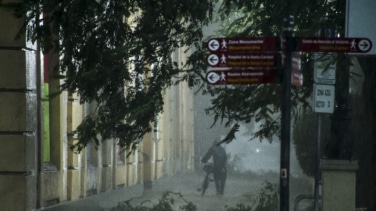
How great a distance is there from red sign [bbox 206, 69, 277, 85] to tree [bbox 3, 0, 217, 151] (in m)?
3.62

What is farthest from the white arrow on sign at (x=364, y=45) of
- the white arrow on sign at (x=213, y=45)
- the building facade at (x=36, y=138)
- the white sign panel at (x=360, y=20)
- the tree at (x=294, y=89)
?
the building facade at (x=36, y=138)

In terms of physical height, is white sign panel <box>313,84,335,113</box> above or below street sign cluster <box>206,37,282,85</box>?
below

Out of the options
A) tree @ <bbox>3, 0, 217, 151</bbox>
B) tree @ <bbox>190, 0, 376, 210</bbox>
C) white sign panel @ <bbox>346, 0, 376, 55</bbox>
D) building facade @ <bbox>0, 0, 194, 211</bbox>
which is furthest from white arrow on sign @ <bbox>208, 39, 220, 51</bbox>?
building facade @ <bbox>0, 0, 194, 211</bbox>

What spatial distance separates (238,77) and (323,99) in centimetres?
396

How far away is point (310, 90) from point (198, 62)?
170 centimetres

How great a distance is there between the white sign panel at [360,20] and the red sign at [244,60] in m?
1.95

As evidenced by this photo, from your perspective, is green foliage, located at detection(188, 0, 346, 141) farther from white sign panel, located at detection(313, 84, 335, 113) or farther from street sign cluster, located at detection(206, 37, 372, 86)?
street sign cluster, located at detection(206, 37, 372, 86)

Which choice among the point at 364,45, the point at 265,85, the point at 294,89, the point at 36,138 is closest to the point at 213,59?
the point at 364,45

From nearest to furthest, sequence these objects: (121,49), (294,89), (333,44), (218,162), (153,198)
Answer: (333,44) → (121,49) → (294,89) → (153,198) → (218,162)

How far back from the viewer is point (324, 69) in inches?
547

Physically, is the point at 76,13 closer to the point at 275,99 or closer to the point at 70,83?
the point at 70,83

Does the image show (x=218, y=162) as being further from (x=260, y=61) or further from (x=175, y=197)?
(x=260, y=61)

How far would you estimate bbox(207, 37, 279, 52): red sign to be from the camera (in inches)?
418

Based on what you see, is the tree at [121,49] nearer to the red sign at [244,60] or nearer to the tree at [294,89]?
the tree at [294,89]
